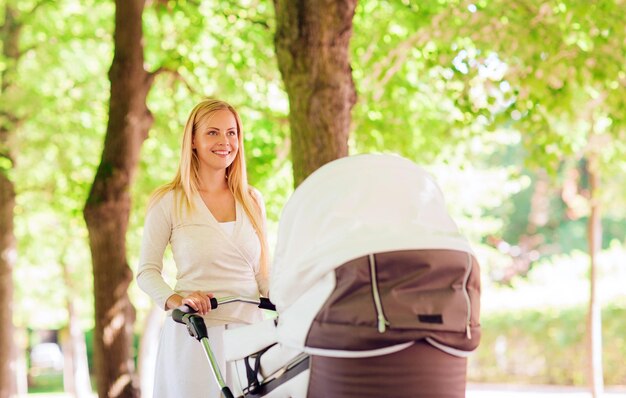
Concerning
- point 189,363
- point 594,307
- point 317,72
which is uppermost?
point 317,72

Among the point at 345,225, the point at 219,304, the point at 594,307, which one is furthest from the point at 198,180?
the point at 594,307

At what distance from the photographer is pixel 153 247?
523 cm

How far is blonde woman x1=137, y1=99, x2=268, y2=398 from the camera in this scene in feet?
17.0

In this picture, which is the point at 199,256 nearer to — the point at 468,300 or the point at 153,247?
the point at 153,247

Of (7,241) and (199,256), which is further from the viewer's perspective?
(7,241)

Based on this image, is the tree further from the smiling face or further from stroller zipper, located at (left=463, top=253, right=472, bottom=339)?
stroller zipper, located at (left=463, top=253, right=472, bottom=339)

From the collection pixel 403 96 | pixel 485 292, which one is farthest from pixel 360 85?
pixel 485 292

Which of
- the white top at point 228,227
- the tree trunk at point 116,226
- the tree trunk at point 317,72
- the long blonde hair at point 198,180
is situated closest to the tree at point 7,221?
the tree trunk at point 116,226

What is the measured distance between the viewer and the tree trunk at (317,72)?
7.42m

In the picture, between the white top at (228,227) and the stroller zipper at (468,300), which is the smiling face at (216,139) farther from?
the stroller zipper at (468,300)

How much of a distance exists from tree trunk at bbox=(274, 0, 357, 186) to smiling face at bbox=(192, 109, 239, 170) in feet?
7.20

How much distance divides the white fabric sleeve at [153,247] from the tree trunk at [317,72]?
7.96 ft

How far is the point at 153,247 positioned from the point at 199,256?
0.26m

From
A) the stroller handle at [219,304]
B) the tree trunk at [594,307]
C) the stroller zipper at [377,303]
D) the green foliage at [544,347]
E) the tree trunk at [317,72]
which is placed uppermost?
the tree trunk at [317,72]
